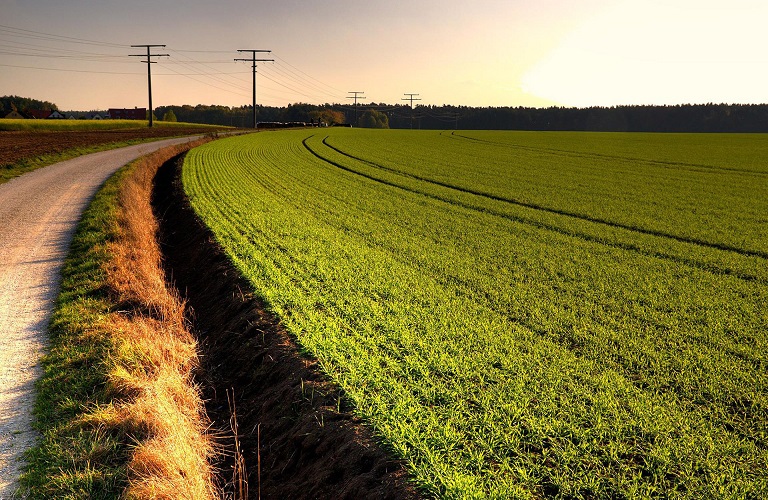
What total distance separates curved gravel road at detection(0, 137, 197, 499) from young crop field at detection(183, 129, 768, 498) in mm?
3163

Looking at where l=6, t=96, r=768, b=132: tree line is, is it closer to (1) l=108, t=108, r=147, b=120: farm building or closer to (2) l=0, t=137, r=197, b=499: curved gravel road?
(1) l=108, t=108, r=147, b=120: farm building

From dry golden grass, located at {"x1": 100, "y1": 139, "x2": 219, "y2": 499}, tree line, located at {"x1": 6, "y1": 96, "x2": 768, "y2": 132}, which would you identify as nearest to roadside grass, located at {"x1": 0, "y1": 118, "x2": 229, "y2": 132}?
tree line, located at {"x1": 6, "y1": 96, "x2": 768, "y2": 132}

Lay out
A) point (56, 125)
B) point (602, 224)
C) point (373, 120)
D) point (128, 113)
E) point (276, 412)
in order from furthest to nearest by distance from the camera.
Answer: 1. point (373, 120)
2. point (128, 113)
3. point (56, 125)
4. point (602, 224)
5. point (276, 412)

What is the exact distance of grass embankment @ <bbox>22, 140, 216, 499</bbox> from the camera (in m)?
4.50

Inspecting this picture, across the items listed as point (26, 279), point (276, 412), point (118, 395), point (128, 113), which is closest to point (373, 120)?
point (128, 113)

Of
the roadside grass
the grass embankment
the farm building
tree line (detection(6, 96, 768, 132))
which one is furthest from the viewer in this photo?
tree line (detection(6, 96, 768, 132))

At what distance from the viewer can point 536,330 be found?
721 centimetres

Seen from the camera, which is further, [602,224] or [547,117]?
[547,117]

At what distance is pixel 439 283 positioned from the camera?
9.23 meters

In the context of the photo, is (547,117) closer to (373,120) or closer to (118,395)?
(373,120)

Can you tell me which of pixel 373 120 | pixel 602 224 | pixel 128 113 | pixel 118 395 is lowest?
pixel 118 395

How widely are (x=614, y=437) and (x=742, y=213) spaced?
51.2 feet

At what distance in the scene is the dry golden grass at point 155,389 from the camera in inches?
179

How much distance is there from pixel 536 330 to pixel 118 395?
5.36m
